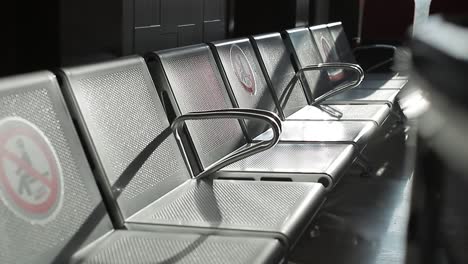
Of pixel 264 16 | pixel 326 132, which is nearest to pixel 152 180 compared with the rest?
pixel 326 132

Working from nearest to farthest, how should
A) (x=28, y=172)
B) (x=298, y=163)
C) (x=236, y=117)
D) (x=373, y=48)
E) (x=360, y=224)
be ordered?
(x=28, y=172)
(x=236, y=117)
(x=298, y=163)
(x=360, y=224)
(x=373, y=48)

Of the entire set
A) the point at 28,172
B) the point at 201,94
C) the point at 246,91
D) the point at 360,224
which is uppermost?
the point at 28,172

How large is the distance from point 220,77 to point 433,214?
2394mm

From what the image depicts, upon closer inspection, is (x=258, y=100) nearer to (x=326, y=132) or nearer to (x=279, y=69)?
Answer: (x=326, y=132)

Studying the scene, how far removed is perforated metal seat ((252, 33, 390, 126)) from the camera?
3484 mm

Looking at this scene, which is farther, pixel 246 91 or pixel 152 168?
pixel 246 91

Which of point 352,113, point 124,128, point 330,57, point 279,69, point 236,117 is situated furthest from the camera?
point 330,57

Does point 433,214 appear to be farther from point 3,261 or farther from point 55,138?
point 55,138

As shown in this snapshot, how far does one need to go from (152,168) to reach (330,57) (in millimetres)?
3008

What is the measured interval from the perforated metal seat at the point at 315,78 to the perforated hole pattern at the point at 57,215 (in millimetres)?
2456

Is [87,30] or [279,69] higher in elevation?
[87,30]

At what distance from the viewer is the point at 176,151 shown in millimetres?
2211

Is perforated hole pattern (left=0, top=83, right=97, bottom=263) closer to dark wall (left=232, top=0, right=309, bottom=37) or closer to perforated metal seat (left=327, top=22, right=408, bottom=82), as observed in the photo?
dark wall (left=232, top=0, right=309, bottom=37)

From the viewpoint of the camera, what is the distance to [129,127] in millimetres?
2004
